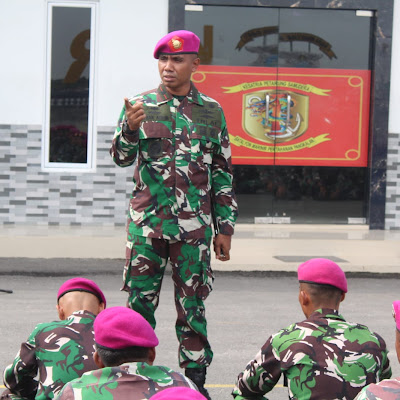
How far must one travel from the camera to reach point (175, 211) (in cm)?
506

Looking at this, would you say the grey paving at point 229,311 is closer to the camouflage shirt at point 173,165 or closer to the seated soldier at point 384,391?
the camouflage shirt at point 173,165

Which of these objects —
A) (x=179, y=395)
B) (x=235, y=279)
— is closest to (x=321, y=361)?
(x=179, y=395)

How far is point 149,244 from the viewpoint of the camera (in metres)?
5.04

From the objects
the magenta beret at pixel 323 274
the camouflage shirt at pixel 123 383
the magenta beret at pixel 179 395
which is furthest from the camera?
the magenta beret at pixel 323 274

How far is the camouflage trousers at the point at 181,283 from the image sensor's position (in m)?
5.02

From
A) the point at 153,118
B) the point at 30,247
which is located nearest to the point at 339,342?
the point at 153,118

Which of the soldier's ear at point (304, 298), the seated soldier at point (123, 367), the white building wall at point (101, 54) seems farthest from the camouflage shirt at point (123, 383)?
the white building wall at point (101, 54)

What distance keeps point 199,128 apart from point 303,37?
32.9ft

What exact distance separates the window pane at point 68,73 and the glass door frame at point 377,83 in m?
1.99

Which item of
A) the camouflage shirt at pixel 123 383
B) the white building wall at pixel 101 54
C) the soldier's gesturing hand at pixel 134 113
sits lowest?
the camouflage shirt at pixel 123 383

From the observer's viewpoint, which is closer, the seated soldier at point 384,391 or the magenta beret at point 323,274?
the seated soldier at point 384,391

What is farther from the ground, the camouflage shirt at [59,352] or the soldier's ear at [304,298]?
the soldier's ear at [304,298]

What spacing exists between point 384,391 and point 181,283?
6.94ft

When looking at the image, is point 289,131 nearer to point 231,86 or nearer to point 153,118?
point 231,86
